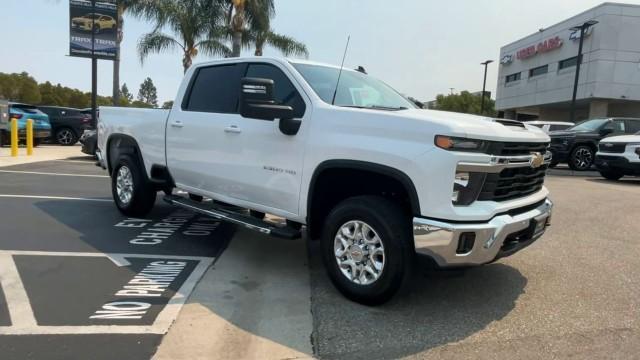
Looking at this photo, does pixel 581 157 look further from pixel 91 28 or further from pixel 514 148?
pixel 91 28

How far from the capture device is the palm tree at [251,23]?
23984 millimetres

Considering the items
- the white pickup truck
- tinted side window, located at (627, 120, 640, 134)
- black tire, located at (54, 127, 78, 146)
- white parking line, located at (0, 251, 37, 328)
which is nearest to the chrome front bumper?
the white pickup truck

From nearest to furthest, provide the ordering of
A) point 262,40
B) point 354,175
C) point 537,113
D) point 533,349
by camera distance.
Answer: point 533,349
point 354,175
point 262,40
point 537,113

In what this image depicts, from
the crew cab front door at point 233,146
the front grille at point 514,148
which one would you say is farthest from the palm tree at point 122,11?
the front grille at point 514,148

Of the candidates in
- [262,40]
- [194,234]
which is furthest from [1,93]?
[194,234]

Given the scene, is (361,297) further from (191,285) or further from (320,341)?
(191,285)

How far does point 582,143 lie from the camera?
1571 centimetres

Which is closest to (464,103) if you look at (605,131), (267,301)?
(605,131)

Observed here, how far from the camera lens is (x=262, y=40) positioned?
2695 cm

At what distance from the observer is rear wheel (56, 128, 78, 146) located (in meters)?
20.3

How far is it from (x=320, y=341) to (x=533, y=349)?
1.39 meters

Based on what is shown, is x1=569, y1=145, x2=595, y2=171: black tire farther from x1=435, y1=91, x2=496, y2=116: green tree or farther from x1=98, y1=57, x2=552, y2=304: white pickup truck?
x1=435, y1=91, x2=496, y2=116: green tree

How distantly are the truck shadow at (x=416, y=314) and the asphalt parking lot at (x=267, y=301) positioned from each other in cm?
1

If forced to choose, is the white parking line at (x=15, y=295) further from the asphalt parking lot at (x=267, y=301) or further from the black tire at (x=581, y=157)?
the black tire at (x=581, y=157)
